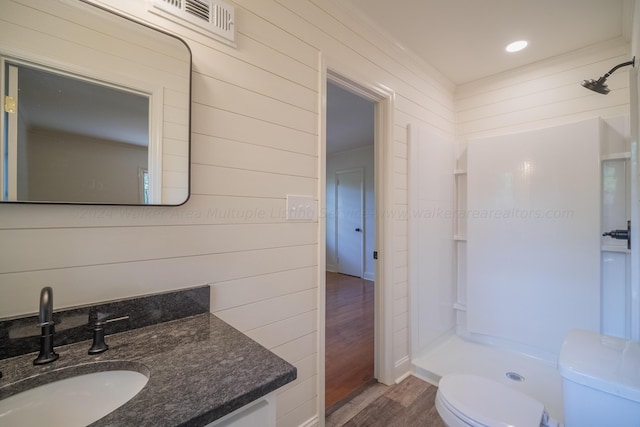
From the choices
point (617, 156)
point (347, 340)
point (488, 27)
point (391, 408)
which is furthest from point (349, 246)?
point (488, 27)

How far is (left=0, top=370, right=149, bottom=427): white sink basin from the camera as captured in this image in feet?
2.01

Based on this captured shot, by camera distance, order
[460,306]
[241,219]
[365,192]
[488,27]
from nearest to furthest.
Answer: [241,219], [488,27], [460,306], [365,192]

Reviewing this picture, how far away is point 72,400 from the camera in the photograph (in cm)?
66

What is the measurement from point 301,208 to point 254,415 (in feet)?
3.16

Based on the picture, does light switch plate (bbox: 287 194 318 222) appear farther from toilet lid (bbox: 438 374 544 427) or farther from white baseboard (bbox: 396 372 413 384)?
white baseboard (bbox: 396 372 413 384)

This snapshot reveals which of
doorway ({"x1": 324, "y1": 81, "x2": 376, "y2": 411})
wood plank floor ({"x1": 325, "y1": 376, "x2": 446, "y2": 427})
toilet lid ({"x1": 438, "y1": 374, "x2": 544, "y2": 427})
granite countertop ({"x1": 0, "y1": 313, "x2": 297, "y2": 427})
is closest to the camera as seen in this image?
granite countertop ({"x1": 0, "y1": 313, "x2": 297, "y2": 427})

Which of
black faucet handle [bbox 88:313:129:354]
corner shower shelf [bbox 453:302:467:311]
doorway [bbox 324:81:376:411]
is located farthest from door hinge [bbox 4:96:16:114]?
corner shower shelf [bbox 453:302:467:311]

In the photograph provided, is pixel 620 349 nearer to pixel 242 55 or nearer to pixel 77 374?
pixel 77 374

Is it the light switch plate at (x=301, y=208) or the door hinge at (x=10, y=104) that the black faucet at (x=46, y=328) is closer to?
the door hinge at (x=10, y=104)

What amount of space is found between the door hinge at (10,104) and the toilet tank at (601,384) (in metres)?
2.12

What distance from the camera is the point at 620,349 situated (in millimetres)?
1162

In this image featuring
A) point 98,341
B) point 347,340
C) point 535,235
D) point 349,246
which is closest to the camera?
point 98,341

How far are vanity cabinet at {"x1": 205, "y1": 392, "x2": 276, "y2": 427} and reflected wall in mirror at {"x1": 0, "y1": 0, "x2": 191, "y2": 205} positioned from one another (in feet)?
2.45

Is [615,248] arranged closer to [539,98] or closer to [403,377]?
[539,98]
